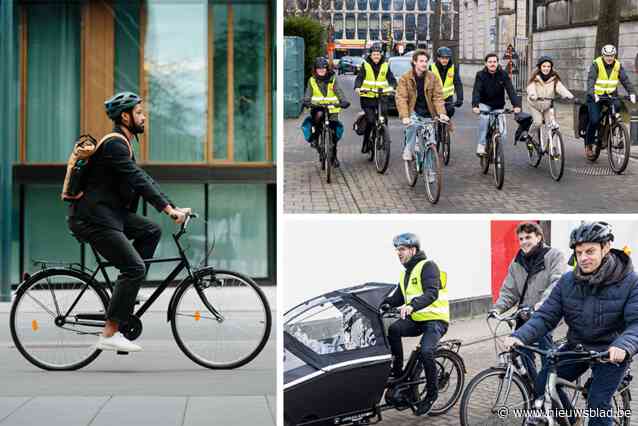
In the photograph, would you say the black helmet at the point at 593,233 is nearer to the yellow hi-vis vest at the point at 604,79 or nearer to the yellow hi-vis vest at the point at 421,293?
the yellow hi-vis vest at the point at 421,293

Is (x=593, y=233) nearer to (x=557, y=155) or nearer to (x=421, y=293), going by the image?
(x=421, y=293)

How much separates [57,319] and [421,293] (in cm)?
418

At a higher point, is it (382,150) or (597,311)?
(382,150)

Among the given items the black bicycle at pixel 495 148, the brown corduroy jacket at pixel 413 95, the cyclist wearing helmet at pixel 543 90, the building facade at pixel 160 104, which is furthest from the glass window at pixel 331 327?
the building facade at pixel 160 104

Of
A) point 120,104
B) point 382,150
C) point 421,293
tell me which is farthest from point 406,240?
point 382,150

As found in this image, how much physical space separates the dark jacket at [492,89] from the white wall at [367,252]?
23.9 feet

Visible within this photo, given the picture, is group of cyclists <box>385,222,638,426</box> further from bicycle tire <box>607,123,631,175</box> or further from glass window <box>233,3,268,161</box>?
glass window <box>233,3,268,161</box>

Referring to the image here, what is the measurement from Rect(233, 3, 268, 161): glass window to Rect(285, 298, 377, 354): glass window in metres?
14.2

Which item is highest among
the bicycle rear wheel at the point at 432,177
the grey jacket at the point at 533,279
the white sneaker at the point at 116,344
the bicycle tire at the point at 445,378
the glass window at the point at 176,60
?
the glass window at the point at 176,60

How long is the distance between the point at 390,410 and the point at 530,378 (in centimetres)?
57

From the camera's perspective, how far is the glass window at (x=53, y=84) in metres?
18.0

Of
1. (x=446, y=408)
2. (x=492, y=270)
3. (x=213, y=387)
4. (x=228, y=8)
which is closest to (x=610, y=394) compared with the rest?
(x=492, y=270)

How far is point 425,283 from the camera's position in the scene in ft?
12.6

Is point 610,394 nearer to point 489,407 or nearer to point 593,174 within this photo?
point 489,407
